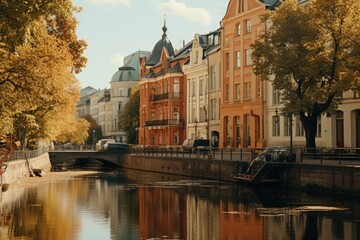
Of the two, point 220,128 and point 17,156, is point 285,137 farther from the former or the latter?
point 17,156

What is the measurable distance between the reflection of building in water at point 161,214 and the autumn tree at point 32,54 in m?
7.74

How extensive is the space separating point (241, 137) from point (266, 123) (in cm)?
506

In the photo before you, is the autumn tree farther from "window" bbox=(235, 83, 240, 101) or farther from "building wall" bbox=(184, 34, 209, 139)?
"building wall" bbox=(184, 34, 209, 139)

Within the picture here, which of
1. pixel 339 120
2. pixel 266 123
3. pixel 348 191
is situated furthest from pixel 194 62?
pixel 348 191

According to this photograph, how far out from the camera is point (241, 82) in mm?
71000

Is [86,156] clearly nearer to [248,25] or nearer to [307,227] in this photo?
[248,25]

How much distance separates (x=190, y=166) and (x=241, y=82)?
14219mm

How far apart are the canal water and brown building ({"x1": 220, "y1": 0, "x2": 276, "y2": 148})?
22029 mm

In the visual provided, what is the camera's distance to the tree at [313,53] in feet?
141

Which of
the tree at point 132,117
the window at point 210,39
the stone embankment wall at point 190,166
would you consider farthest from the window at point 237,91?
the tree at point 132,117

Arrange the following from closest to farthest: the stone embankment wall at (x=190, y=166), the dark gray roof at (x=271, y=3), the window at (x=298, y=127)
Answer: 1. the stone embankment wall at (x=190, y=166)
2. the window at (x=298, y=127)
3. the dark gray roof at (x=271, y=3)

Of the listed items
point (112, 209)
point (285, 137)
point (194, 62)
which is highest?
point (194, 62)

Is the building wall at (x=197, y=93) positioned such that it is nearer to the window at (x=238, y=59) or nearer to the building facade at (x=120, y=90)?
the window at (x=238, y=59)

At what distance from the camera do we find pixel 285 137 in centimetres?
6328
